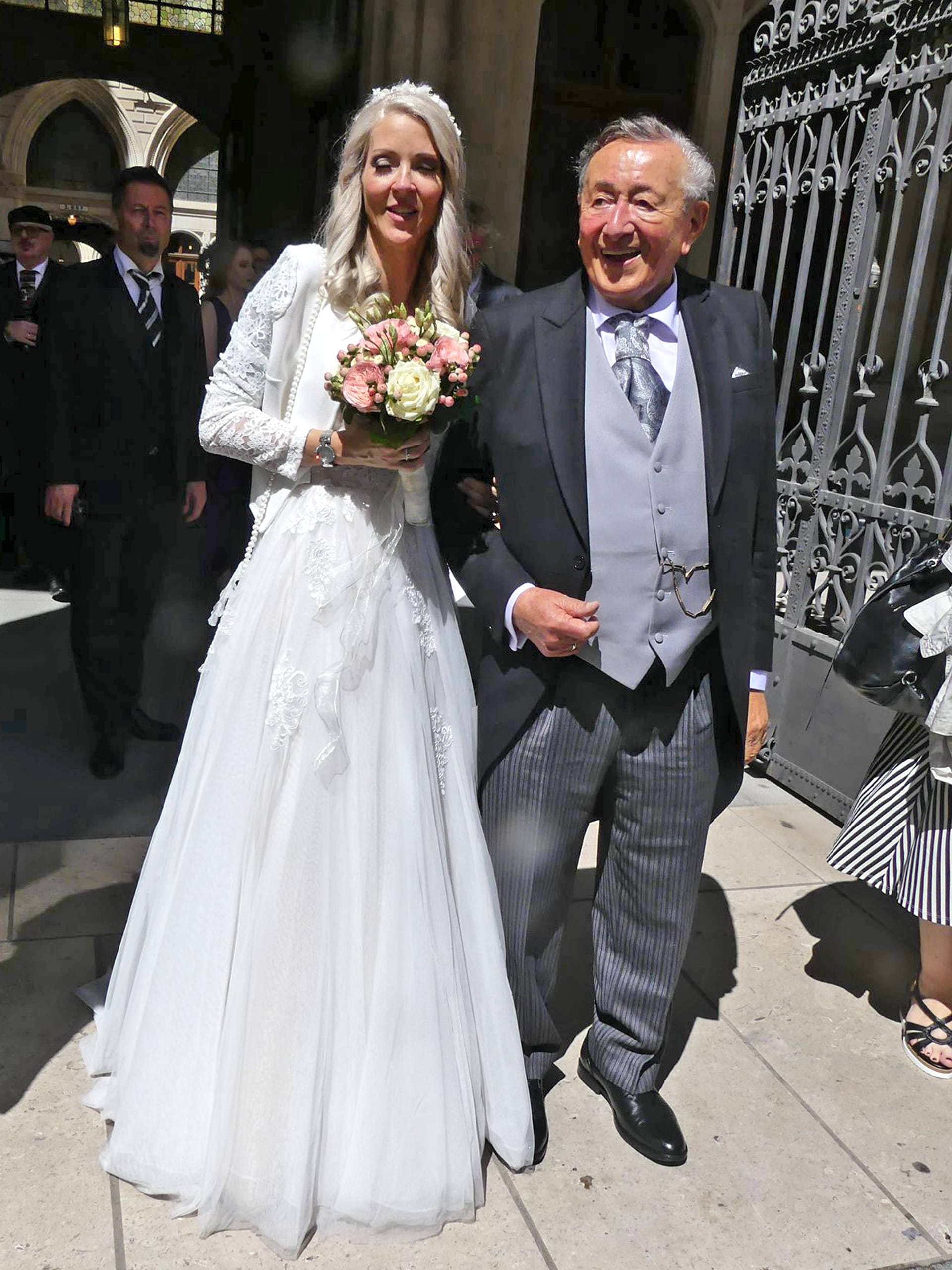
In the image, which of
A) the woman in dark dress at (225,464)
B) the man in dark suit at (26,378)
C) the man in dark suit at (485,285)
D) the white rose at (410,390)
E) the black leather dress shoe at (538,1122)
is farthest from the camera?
the man in dark suit at (26,378)

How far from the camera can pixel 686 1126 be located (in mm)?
2750

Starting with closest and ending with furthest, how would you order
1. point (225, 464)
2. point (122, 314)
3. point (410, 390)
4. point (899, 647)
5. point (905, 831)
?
point (410, 390)
point (899, 647)
point (905, 831)
point (122, 314)
point (225, 464)

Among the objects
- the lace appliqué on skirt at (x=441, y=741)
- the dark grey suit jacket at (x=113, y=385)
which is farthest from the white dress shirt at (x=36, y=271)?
the lace appliqué on skirt at (x=441, y=741)

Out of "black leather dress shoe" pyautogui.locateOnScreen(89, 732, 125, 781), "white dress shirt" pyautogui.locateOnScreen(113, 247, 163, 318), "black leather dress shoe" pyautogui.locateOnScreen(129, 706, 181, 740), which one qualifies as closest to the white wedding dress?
"black leather dress shoe" pyautogui.locateOnScreen(89, 732, 125, 781)

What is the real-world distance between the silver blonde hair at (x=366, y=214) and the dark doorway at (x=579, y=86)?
596 cm

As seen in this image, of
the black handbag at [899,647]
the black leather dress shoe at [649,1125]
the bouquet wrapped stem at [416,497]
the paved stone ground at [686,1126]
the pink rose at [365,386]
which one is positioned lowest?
the paved stone ground at [686,1126]

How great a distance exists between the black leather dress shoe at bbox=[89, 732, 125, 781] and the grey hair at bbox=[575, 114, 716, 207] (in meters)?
3.15

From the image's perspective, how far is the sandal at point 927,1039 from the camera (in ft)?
10.0

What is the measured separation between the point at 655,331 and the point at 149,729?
3.33 metres

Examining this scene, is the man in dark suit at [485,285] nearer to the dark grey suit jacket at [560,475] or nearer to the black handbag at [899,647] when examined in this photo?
the dark grey suit jacket at [560,475]

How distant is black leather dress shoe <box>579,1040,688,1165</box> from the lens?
2.60 m

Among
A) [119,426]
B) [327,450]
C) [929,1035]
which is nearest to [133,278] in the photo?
[119,426]

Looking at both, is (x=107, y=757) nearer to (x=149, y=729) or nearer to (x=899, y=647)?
(x=149, y=729)

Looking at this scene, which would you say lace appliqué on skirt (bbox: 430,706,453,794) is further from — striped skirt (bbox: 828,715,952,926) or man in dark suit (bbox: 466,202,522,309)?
man in dark suit (bbox: 466,202,522,309)
